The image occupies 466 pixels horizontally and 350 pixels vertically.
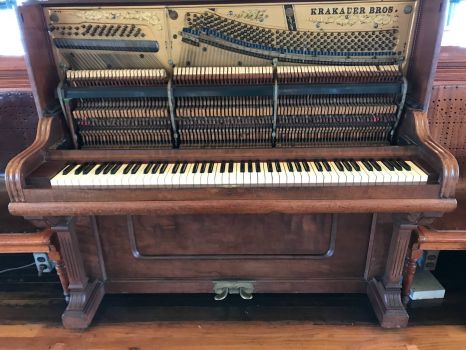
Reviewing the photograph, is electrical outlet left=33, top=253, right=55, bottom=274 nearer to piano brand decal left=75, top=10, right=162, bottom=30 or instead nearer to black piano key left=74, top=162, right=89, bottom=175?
black piano key left=74, top=162, right=89, bottom=175

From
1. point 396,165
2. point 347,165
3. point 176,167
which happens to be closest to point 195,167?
point 176,167

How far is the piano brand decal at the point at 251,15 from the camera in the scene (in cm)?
177

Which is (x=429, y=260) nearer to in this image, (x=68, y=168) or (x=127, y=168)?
(x=127, y=168)

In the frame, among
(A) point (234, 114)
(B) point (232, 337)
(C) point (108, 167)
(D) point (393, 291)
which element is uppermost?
(A) point (234, 114)

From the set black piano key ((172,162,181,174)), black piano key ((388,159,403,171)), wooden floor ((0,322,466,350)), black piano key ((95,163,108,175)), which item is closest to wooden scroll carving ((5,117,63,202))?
black piano key ((95,163,108,175))

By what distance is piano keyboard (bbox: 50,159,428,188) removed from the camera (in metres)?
1.61

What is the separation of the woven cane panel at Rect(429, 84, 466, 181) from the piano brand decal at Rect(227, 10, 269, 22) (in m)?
0.99

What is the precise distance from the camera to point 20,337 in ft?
6.93

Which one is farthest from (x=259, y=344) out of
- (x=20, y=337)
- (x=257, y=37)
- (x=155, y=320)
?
(x=257, y=37)

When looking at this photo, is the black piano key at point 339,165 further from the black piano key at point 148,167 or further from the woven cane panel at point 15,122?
the woven cane panel at point 15,122

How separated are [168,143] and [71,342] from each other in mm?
1153

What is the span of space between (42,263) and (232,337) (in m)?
1.31

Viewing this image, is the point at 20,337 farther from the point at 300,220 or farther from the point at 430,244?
the point at 430,244

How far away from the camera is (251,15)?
178 cm
